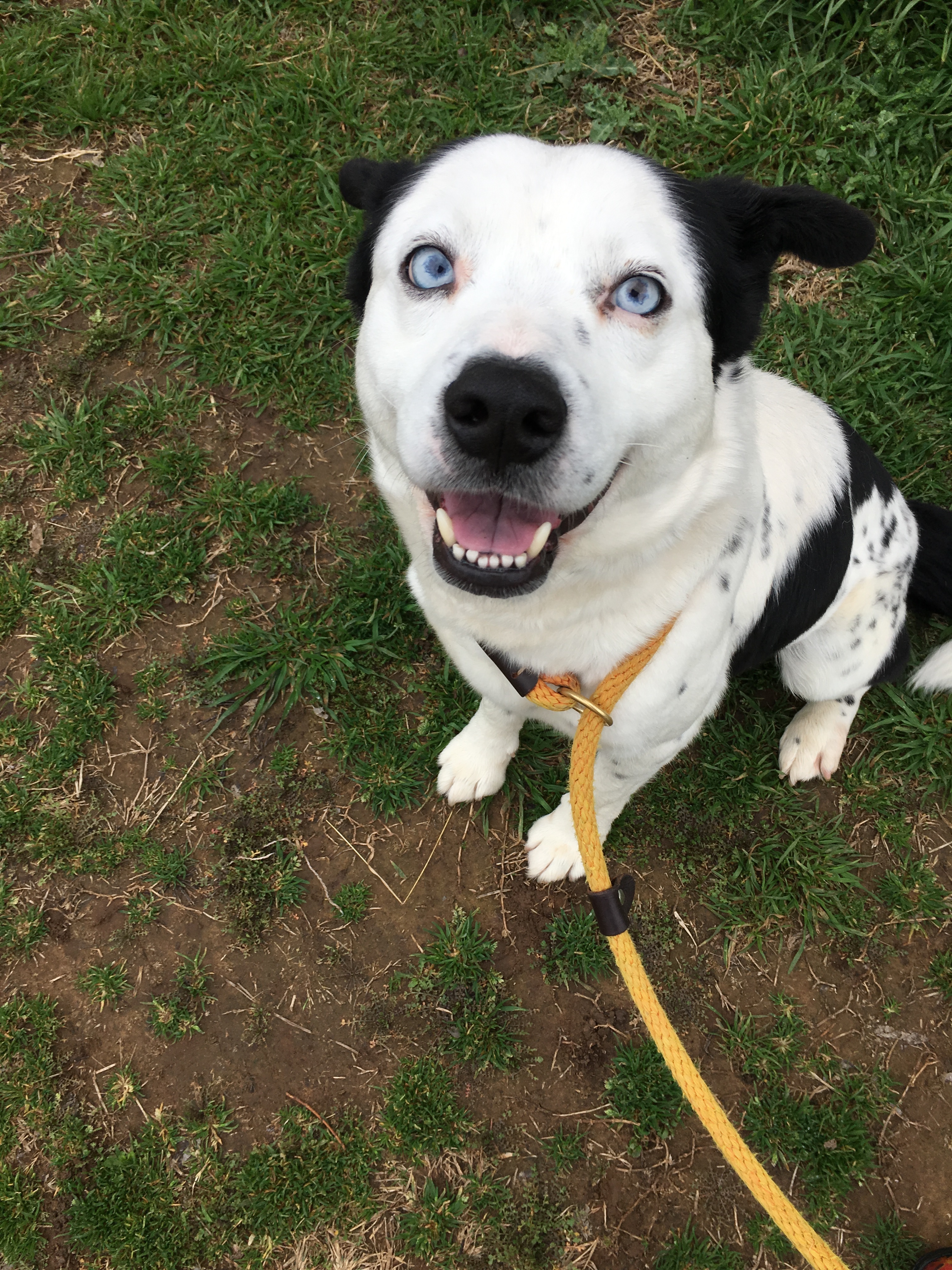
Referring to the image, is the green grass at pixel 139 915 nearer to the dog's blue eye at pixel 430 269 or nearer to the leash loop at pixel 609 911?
the leash loop at pixel 609 911

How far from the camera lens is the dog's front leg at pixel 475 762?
3352 mm

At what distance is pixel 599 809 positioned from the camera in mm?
3049

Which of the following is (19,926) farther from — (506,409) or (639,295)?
(639,295)

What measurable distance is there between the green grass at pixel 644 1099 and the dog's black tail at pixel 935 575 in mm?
1910

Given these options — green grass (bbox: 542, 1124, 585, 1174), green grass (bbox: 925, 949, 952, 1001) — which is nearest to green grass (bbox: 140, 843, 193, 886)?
green grass (bbox: 542, 1124, 585, 1174)

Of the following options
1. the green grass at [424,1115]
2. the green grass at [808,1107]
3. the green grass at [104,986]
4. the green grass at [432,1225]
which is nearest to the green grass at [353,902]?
the green grass at [424,1115]

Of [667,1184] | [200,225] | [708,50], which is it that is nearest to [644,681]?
[667,1184]

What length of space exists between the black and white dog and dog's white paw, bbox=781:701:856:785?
0.82 m

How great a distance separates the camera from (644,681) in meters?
2.36

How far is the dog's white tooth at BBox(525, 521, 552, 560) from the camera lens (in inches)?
74.5

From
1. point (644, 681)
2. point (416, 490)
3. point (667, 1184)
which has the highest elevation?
point (416, 490)

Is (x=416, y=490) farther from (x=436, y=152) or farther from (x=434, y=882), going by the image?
(x=434, y=882)

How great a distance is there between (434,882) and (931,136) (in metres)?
4.40

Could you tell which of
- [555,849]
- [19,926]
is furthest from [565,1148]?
[19,926]
